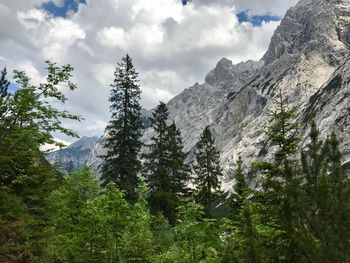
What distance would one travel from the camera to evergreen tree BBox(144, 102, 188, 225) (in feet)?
127

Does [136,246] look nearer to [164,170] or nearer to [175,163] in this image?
[164,170]

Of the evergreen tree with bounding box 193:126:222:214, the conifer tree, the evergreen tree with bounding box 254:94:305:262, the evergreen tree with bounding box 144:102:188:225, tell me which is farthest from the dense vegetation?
the evergreen tree with bounding box 193:126:222:214

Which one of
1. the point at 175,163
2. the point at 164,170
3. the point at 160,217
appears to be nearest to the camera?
the point at 160,217

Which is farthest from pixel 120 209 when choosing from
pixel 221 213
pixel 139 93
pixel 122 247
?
pixel 221 213

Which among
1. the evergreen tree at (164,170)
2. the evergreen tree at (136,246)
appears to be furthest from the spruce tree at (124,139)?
the evergreen tree at (136,246)

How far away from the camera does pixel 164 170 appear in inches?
1570

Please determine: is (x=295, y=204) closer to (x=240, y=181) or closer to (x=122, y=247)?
(x=122, y=247)

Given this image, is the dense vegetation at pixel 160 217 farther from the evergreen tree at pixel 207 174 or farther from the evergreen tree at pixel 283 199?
the evergreen tree at pixel 207 174

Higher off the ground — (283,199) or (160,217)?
(160,217)

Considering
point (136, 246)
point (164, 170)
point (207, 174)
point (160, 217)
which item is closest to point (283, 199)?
point (136, 246)

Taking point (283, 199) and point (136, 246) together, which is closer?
point (283, 199)

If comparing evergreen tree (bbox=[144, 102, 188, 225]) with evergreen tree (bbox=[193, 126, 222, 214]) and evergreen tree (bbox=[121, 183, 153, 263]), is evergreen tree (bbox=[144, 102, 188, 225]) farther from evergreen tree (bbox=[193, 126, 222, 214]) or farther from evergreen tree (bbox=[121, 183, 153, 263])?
evergreen tree (bbox=[121, 183, 153, 263])

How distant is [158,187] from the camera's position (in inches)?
1548

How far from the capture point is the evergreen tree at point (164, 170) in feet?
127
